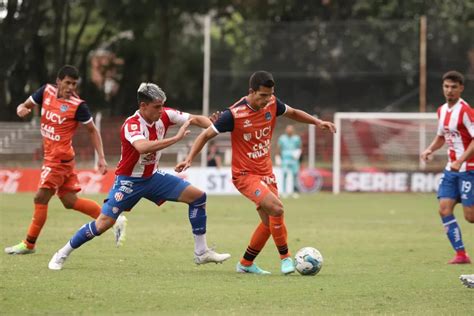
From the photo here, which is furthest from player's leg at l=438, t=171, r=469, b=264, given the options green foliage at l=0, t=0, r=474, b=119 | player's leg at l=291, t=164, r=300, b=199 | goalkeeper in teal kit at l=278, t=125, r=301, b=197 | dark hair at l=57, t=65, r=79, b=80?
green foliage at l=0, t=0, r=474, b=119

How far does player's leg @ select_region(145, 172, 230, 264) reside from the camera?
37.8 feet

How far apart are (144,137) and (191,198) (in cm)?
94

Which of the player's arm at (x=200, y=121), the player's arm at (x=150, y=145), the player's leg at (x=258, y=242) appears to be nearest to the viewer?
the player's arm at (x=150, y=145)

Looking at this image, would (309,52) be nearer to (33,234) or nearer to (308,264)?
(33,234)

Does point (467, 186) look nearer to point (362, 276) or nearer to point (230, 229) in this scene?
point (362, 276)

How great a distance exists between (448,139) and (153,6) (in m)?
33.8

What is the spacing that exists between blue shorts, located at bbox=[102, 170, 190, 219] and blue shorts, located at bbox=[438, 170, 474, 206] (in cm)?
369

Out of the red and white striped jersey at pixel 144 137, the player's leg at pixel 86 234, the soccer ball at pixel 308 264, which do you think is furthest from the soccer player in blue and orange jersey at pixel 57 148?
the soccer ball at pixel 308 264

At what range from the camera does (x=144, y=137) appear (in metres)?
11.1

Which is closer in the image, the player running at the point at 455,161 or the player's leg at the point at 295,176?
the player running at the point at 455,161

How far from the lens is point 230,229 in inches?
722

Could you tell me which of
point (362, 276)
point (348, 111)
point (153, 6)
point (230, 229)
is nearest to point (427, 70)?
point (348, 111)

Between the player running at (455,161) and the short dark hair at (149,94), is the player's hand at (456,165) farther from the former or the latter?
the short dark hair at (149,94)

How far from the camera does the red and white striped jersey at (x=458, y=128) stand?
42.4 ft
